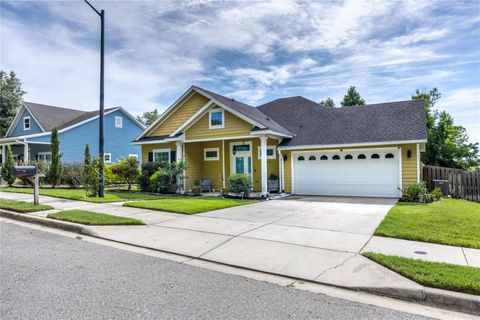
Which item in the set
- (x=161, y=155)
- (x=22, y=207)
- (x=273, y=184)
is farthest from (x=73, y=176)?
(x=273, y=184)

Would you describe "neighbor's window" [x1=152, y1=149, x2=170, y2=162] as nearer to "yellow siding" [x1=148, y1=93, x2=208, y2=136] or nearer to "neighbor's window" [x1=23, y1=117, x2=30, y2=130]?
"yellow siding" [x1=148, y1=93, x2=208, y2=136]

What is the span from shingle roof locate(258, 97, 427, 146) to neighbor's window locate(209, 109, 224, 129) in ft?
11.4

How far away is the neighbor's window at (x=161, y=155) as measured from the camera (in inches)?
717

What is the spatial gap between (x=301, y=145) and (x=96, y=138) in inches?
772

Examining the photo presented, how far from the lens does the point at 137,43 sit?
14.8 m

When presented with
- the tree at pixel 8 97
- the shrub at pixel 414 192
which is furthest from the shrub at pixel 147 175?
the tree at pixel 8 97

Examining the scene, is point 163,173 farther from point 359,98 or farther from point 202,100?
point 359,98

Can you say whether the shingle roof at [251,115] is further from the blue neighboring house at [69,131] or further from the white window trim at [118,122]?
the white window trim at [118,122]

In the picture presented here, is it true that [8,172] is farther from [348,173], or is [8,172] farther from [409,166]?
[409,166]

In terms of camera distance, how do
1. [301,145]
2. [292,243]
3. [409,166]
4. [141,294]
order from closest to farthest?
[141,294]
[292,243]
[409,166]
[301,145]

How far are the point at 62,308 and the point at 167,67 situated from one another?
50.9ft

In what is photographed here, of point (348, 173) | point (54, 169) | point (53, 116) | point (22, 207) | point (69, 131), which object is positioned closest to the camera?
point (22, 207)

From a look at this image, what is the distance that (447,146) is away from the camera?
79.6 ft

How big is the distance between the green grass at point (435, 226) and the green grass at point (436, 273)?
169cm
